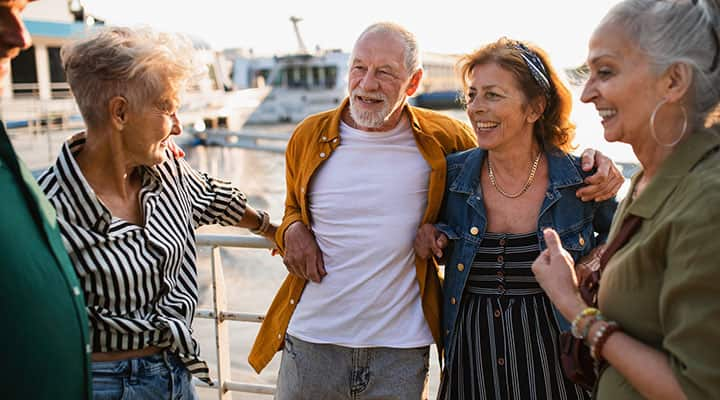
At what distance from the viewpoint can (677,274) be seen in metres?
1.24

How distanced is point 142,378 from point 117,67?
0.88m

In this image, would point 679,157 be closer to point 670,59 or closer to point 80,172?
point 670,59

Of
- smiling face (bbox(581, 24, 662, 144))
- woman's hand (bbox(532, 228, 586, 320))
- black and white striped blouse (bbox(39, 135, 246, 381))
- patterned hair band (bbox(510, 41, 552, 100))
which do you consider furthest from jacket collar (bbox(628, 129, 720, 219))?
black and white striped blouse (bbox(39, 135, 246, 381))

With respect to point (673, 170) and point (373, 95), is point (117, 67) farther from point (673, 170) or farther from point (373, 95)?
point (673, 170)

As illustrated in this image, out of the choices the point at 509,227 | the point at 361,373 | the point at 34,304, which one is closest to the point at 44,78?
the point at 361,373

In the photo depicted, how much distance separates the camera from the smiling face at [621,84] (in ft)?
4.73

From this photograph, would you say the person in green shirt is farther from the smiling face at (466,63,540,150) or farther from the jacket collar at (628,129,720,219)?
the smiling face at (466,63,540,150)

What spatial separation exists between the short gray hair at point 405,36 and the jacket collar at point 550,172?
1.50ft

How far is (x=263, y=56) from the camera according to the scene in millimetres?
47312

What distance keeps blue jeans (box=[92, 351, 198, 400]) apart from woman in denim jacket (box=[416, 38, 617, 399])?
91cm

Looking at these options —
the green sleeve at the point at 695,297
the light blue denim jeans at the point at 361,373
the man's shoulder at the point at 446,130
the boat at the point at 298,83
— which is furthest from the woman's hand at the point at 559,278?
the boat at the point at 298,83

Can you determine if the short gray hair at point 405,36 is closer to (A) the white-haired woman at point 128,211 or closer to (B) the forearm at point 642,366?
(A) the white-haired woman at point 128,211

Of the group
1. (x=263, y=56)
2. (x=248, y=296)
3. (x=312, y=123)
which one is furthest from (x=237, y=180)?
(x=263, y=56)

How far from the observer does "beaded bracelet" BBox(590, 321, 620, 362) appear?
4.56 ft
